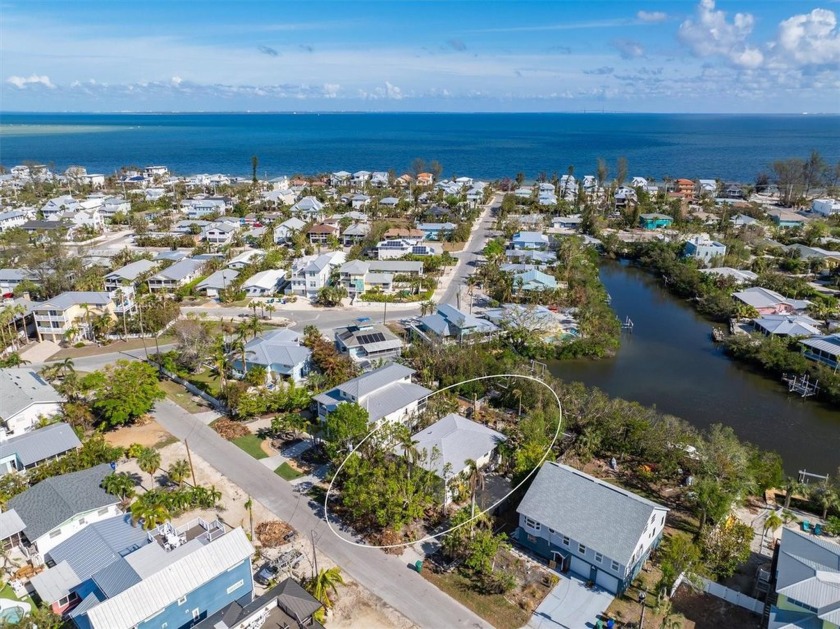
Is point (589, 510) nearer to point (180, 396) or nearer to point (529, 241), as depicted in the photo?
point (180, 396)

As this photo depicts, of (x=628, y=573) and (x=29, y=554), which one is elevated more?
(x=628, y=573)

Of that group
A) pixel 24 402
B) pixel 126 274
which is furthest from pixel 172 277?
pixel 24 402

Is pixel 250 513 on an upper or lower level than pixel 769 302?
lower

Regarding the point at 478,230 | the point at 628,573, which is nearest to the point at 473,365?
the point at 628,573

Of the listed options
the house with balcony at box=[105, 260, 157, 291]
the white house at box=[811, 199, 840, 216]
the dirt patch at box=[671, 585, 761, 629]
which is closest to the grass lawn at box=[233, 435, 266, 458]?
the dirt patch at box=[671, 585, 761, 629]

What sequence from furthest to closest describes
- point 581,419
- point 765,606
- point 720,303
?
1. point 720,303
2. point 581,419
3. point 765,606

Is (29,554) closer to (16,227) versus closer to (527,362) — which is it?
(527,362)

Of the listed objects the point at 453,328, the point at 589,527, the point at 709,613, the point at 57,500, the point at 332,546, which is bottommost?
the point at 332,546
